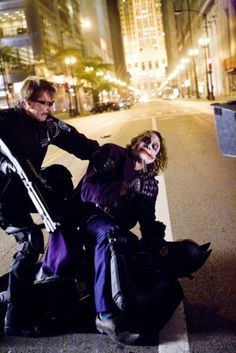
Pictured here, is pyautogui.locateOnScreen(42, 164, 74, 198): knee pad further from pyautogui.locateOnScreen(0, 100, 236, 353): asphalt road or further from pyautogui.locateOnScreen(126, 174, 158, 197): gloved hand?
pyautogui.locateOnScreen(0, 100, 236, 353): asphalt road

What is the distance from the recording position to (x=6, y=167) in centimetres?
295

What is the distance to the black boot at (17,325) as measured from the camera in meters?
3.19

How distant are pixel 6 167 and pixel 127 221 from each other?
98 centimetres

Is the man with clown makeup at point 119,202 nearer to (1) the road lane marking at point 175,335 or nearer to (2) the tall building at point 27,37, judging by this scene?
(1) the road lane marking at point 175,335

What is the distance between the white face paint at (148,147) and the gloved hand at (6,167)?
900 mm

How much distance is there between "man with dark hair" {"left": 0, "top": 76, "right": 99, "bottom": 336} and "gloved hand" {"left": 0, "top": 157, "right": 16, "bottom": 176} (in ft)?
0.08

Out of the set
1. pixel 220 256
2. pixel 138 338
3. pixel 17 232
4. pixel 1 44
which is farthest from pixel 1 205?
pixel 1 44

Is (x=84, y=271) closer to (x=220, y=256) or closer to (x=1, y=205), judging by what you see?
(x=1, y=205)

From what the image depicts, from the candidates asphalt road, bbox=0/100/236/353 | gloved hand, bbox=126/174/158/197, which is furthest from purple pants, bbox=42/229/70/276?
gloved hand, bbox=126/174/158/197

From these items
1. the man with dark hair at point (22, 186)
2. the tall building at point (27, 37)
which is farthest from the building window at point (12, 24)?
the man with dark hair at point (22, 186)

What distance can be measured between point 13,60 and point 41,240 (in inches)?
2207

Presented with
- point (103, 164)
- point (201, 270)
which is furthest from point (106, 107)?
point (103, 164)

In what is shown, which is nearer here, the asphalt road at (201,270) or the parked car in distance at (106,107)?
the asphalt road at (201,270)

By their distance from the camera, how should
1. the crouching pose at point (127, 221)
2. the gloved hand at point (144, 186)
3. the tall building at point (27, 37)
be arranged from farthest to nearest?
1. the tall building at point (27, 37)
2. the gloved hand at point (144, 186)
3. the crouching pose at point (127, 221)
